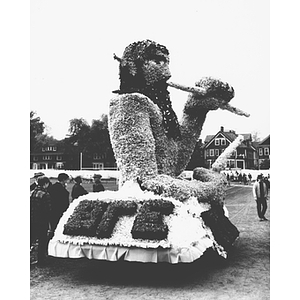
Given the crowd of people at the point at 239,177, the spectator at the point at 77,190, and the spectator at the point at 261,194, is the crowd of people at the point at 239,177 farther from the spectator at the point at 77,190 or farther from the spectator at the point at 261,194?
the spectator at the point at 77,190

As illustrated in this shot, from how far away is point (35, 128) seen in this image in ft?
15.8

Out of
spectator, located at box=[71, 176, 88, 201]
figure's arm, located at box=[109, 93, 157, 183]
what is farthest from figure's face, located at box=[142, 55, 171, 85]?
spectator, located at box=[71, 176, 88, 201]

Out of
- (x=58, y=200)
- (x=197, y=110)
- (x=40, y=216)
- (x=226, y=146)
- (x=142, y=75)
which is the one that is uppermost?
(x=142, y=75)

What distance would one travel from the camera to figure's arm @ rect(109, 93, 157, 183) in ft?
12.9

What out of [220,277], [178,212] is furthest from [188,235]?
[220,277]

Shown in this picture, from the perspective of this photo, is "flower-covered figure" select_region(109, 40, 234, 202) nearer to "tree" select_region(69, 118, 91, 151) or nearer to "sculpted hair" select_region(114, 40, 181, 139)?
"sculpted hair" select_region(114, 40, 181, 139)

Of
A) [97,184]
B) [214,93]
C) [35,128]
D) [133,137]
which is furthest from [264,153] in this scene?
[35,128]

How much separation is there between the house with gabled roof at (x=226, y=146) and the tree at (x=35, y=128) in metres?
2.14

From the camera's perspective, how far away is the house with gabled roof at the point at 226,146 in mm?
4981

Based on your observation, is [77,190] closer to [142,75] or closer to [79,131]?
[79,131]

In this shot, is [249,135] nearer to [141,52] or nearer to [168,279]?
[141,52]

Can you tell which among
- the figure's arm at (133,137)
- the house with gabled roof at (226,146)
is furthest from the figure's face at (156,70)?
the house with gabled roof at (226,146)

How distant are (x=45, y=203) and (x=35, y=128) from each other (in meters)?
0.97
